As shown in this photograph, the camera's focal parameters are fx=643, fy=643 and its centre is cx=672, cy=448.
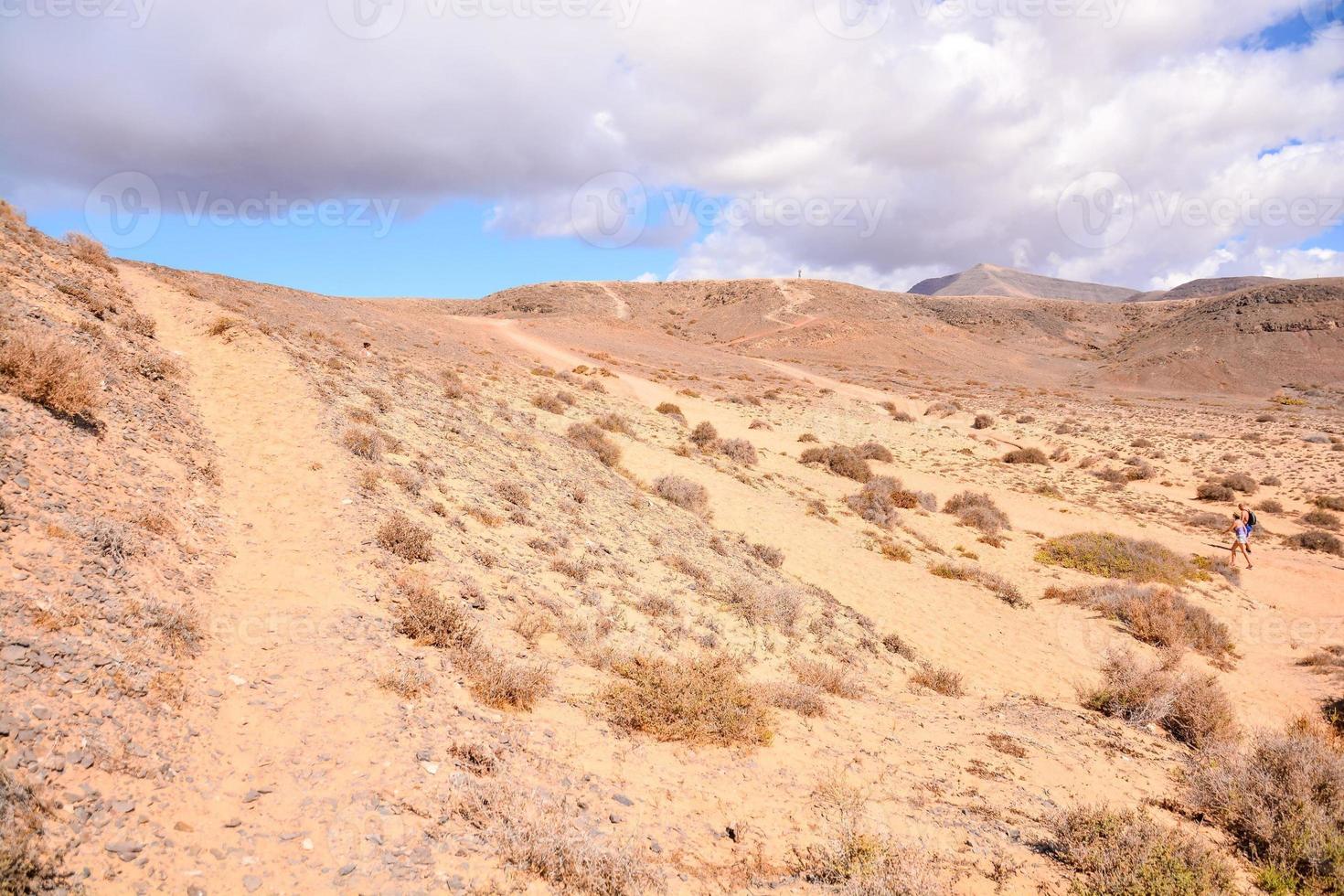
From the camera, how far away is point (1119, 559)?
15.7 m

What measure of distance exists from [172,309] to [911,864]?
1922 centimetres

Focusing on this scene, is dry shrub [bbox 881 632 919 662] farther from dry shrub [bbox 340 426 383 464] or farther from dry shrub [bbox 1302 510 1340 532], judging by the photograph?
dry shrub [bbox 1302 510 1340 532]

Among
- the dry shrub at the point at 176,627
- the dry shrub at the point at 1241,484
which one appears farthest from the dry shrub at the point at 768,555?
the dry shrub at the point at 1241,484

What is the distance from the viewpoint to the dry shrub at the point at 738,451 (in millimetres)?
22062

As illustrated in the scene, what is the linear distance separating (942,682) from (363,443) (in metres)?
9.64

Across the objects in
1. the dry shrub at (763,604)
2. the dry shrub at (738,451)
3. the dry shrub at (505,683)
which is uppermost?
the dry shrub at (738,451)

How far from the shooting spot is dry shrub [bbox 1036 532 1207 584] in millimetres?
15234

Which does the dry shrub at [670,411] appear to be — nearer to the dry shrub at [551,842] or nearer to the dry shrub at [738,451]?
the dry shrub at [738,451]

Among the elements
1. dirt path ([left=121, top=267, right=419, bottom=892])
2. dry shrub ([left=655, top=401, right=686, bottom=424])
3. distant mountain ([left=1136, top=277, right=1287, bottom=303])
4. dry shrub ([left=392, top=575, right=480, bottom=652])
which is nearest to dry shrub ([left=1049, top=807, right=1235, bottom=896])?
dirt path ([left=121, top=267, right=419, bottom=892])

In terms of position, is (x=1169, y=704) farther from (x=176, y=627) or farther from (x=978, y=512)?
(x=978, y=512)

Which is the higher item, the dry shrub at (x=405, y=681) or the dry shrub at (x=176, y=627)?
the dry shrub at (x=176, y=627)

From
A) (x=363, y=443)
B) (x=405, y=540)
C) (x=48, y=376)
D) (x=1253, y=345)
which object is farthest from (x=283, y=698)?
(x=1253, y=345)

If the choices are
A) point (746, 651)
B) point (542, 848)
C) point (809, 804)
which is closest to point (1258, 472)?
point (746, 651)

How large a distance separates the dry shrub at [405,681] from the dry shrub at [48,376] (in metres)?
5.14
